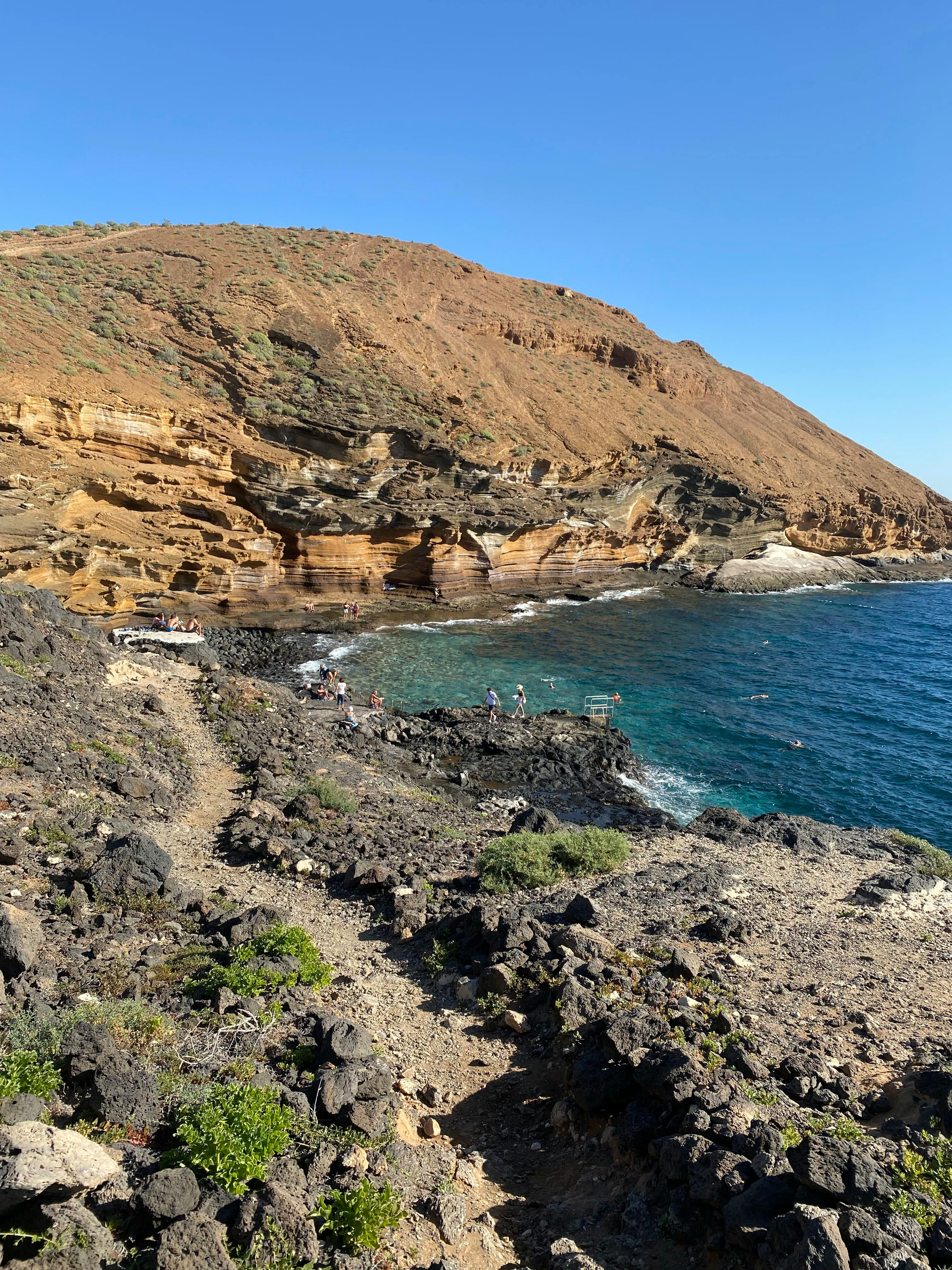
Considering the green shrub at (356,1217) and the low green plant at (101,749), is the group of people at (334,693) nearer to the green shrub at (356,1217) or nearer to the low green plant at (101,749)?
the low green plant at (101,749)

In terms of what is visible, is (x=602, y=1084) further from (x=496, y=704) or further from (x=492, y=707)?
(x=496, y=704)

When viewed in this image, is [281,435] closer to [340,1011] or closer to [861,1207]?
[340,1011]

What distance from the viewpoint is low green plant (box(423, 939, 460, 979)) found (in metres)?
8.99

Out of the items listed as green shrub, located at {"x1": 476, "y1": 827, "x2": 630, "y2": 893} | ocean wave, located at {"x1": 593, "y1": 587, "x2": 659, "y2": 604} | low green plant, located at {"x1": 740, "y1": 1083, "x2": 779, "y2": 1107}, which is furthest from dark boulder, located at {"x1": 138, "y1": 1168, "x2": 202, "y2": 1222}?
ocean wave, located at {"x1": 593, "y1": 587, "x2": 659, "y2": 604}

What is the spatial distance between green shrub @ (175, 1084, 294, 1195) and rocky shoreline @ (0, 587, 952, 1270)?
0.02m

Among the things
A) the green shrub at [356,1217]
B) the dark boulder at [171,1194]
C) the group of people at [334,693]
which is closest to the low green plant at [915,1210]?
the green shrub at [356,1217]

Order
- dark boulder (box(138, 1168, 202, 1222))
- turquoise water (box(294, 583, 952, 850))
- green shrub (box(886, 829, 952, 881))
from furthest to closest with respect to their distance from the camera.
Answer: turquoise water (box(294, 583, 952, 850))
green shrub (box(886, 829, 952, 881))
dark boulder (box(138, 1168, 202, 1222))

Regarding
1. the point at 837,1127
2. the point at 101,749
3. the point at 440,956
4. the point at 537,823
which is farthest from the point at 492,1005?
the point at 101,749

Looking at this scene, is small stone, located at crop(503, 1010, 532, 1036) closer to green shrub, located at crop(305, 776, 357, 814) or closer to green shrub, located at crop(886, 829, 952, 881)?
green shrub, located at crop(305, 776, 357, 814)

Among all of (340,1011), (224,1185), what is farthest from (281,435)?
(224,1185)

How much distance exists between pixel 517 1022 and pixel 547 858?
4.65 meters

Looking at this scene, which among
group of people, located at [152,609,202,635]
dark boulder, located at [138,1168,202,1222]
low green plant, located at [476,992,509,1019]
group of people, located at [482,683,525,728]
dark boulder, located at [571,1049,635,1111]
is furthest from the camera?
group of people, located at [152,609,202,635]

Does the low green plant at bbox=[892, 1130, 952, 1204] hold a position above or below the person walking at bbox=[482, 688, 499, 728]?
above

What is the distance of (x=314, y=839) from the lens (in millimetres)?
12898
